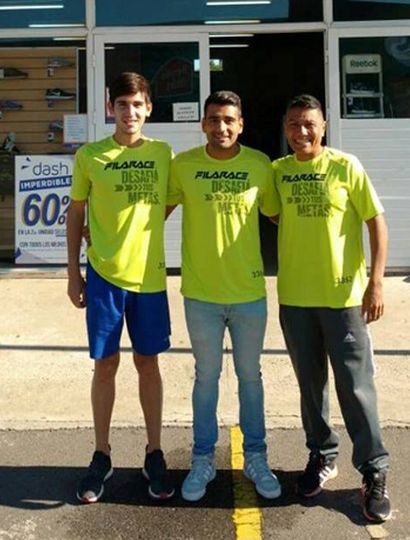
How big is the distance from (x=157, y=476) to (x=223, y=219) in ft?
4.16

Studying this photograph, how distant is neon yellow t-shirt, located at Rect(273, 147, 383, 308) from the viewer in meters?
3.26

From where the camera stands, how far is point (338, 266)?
3307 millimetres

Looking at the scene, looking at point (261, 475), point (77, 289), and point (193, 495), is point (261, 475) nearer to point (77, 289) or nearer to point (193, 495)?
point (193, 495)

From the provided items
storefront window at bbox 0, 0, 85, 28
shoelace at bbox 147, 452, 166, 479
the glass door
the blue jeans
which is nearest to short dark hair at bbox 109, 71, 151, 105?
the blue jeans

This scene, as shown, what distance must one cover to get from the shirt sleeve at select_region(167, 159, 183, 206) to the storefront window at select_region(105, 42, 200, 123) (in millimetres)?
5103

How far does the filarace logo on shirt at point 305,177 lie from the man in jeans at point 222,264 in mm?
97

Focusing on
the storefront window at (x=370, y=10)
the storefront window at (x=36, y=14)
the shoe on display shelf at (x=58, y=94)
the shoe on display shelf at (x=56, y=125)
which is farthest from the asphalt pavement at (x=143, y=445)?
the storefront window at (x=36, y=14)

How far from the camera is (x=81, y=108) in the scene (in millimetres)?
8641

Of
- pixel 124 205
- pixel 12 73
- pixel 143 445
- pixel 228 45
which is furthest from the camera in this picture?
pixel 228 45

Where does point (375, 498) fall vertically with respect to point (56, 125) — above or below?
below

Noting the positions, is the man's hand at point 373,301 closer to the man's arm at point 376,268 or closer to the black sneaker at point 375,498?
the man's arm at point 376,268

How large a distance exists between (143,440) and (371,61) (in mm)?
5779

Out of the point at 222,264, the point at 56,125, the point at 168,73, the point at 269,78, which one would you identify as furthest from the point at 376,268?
the point at 269,78

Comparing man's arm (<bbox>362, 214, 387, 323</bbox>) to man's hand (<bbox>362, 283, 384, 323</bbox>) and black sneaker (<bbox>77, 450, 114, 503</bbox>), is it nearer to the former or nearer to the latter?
man's hand (<bbox>362, 283, 384, 323</bbox>)
